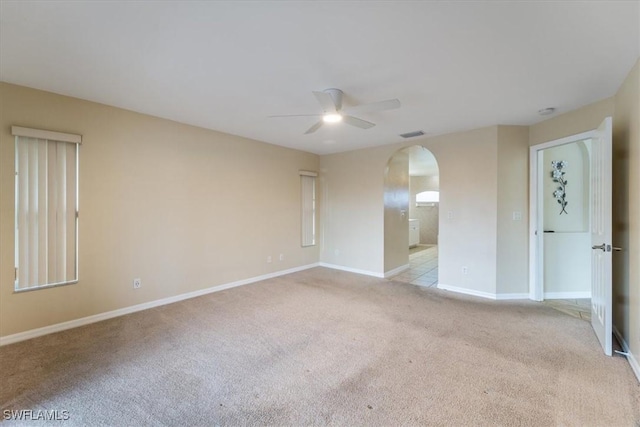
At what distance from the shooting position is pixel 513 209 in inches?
156

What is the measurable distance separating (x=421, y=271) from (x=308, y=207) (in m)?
2.68

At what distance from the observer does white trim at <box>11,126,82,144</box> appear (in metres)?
2.64

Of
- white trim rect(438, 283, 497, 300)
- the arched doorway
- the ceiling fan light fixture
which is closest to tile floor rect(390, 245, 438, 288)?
the arched doorway

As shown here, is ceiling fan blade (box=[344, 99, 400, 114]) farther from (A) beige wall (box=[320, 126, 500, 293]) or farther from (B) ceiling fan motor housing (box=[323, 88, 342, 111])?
(A) beige wall (box=[320, 126, 500, 293])

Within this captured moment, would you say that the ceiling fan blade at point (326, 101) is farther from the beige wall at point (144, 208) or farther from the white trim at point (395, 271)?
the white trim at point (395, 271)

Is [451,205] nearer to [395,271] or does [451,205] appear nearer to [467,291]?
[467,291]

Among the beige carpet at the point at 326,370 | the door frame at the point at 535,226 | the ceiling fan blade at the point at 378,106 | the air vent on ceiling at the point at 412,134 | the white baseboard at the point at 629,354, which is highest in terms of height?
the air vent on ceiling at the point at 412,134

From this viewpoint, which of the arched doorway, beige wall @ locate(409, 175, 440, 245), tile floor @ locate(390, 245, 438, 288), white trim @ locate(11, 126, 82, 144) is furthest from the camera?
beige wall @ locate(409, 175, 440, 245)

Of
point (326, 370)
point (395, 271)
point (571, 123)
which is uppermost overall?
point (571, 123)

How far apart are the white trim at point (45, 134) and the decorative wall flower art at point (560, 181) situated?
240 inches

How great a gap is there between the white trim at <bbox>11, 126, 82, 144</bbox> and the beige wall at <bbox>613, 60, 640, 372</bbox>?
5.23m

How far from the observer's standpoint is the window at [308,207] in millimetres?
5770

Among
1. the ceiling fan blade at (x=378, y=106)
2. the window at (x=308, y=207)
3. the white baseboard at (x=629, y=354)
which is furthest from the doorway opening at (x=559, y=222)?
the window at (x=308, y=207)

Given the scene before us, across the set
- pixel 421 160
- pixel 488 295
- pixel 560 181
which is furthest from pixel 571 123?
pixel 421 160
